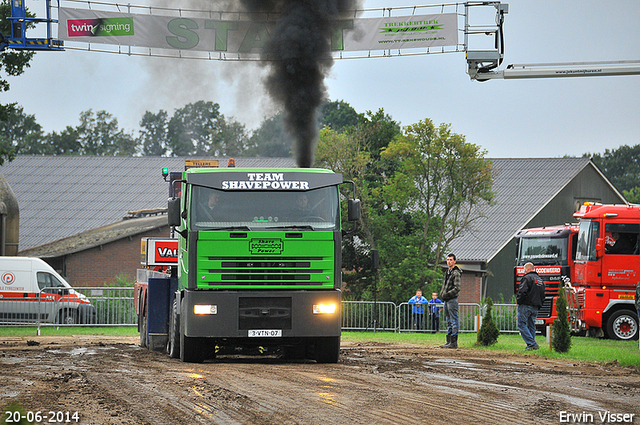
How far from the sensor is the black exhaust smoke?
19.1 meters

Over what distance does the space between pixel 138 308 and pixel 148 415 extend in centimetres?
1155

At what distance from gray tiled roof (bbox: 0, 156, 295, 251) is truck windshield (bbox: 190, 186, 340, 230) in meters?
34.3

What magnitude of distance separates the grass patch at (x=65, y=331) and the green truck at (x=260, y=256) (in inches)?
508

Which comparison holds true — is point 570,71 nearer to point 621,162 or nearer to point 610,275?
point 610,275

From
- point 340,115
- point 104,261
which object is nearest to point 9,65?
point 104,261

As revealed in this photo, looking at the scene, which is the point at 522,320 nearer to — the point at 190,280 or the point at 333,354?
the point at 333,354

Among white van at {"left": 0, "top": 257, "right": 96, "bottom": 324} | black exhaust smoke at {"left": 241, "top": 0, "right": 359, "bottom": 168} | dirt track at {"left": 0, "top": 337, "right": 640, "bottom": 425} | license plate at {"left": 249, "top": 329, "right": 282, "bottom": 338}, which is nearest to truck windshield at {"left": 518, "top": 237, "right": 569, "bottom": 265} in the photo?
black exhaust smoke at {"left": 241, "top": 0, "right": 359, "bottom": 168}

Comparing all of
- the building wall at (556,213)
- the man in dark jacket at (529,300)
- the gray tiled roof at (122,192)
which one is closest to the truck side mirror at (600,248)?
the man in dark jacket at (529,300)

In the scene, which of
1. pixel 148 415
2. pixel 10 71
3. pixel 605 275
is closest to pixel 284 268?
pixel 148 415

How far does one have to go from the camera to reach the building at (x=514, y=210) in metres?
41.8

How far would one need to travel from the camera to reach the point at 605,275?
2325cm

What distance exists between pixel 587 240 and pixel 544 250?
12.6ft

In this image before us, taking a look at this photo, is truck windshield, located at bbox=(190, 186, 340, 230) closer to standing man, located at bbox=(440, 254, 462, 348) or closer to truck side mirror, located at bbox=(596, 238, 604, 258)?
standing man, located at bbox=(440, 254, 462, 348)

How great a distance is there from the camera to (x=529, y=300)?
55.8 ft
